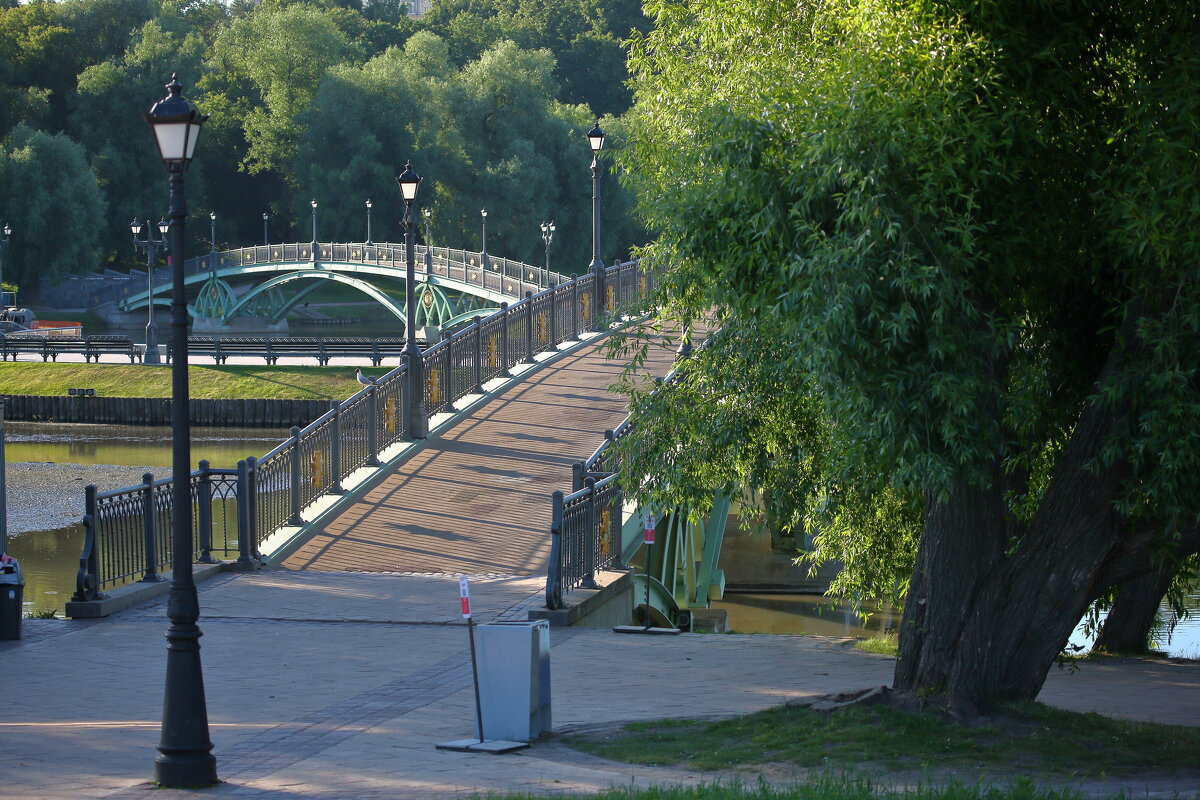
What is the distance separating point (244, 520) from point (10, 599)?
321 cm

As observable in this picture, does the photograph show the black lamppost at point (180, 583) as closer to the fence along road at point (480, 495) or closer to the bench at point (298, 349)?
the fence along road at point (480, 495)

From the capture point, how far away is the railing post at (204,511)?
13672 mm

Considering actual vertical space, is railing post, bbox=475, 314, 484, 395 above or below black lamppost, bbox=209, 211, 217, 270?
below

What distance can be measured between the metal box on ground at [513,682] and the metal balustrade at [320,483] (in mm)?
3310

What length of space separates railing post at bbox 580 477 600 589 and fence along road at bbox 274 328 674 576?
0.70 meters

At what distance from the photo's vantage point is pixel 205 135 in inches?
3105

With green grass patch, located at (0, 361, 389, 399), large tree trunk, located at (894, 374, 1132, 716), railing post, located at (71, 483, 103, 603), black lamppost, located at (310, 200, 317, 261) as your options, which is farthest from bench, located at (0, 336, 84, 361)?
large tree trunk, located at (894, 374, 1132, 716)

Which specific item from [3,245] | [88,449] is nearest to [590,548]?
[88,449]

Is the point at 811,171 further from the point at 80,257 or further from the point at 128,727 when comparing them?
the point at 80,257

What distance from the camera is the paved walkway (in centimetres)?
704

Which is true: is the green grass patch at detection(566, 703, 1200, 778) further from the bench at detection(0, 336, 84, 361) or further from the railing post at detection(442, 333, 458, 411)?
the bench at detection(0, 336, 84, 361)

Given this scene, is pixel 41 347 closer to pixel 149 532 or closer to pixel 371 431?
pixel 371 431

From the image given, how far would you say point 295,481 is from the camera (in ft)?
49.4

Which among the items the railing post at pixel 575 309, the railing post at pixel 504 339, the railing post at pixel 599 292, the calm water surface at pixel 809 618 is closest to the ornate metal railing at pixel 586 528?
the calm water surface at pixel 809 618
